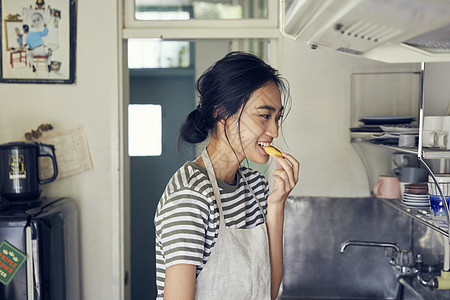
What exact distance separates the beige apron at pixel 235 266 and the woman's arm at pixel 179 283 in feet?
0.43

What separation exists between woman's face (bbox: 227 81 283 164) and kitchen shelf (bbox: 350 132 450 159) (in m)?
0.39

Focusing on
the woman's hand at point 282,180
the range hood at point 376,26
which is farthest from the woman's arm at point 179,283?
the range hood at point 376,26

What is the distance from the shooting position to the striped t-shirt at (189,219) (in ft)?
3.88

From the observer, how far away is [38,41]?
7.75 feet

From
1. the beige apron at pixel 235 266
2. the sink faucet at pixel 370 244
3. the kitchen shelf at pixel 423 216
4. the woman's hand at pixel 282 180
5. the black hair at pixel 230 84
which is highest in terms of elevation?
the black hair at pixel 230 84

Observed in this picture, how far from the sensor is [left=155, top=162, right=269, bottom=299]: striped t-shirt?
118cm

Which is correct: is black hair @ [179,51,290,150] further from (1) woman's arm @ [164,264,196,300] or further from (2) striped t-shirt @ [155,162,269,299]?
(1) woman's arm @ [164,264,196,300]

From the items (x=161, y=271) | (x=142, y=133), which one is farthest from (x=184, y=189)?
(x=142, y=133)

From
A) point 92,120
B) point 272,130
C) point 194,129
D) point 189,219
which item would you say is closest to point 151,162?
point 92,120

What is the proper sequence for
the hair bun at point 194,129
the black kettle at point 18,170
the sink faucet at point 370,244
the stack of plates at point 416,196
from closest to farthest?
the hair bun at point 194,129 < the stack of plates at point 416,196 < the sink faucet at point 370,244 < the black kettle at point 18,170

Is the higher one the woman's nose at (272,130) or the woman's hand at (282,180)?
the woman's nose at (272,130)

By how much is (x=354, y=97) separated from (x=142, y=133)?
1227 mm

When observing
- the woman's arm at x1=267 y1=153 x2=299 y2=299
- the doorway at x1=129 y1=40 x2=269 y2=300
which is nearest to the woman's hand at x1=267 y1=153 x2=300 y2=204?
the woman's arm at x1=267 y1=153 x2=299 y2=299

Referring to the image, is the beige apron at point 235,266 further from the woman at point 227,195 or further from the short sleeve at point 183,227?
the short sleeve at point 183,227
